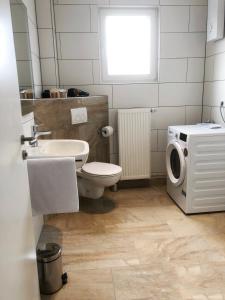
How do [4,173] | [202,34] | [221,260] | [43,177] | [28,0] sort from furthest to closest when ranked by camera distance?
1. [202,34]
2. [28,0]
3. [221,260]
4. [43,177]
5. [4,173]

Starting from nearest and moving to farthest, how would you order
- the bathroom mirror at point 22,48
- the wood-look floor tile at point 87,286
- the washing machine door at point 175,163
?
the wood-look floor tile at point 87,286
the bathroom mirror at point 22,48
the washing machine door at point 175,163

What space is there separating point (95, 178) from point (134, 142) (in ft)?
2.51

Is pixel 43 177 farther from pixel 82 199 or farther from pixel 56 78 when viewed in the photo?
pixel 56 78

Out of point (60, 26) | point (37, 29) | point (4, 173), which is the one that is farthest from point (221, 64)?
point (4, 173)

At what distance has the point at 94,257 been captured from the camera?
1820 millimetres

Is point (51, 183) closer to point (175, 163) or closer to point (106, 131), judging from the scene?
point (106, 131)

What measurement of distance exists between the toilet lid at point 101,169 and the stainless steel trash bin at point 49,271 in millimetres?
956

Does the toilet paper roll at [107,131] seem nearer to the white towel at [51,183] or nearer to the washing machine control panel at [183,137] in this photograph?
the washing machine control panel at [183,137]

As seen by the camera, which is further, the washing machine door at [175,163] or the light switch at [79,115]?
the light switch at [79,115]

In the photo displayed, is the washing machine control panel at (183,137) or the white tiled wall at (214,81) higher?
the white tiled wall at (214,81)

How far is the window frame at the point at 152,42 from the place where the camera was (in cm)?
274

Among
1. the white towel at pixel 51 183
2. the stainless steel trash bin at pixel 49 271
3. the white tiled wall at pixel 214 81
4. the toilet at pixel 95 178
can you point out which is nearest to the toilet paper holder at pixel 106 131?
the toilet at pixel 95 178

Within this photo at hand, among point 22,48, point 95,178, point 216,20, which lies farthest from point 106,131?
point 216,20

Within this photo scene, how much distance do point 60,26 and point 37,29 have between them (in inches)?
9.8
